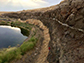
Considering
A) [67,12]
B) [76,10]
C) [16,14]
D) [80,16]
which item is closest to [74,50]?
[80,16]

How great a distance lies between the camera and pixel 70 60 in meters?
4.32

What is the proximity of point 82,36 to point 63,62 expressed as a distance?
6.90 feet

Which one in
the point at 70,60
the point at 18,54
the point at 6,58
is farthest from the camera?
the point at 18,54

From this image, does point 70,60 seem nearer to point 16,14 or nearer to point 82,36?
point 82,36

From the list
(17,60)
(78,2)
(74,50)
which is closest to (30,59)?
(17,60)

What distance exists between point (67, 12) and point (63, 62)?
13.8 feet

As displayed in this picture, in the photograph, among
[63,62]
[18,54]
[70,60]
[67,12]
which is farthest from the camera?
[18,54]

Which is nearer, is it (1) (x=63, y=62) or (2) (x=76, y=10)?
(1) (x=63, y=62)

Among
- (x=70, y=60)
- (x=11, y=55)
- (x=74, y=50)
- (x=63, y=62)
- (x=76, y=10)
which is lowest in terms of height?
(x=11, y=55)

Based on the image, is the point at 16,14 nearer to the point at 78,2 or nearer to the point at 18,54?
the point at 18,54

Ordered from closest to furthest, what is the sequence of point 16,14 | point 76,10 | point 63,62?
point 63,62
point 76,10
point 16,14

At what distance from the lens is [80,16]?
195 inches

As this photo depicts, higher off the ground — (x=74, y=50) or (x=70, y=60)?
(x=74, y=50)

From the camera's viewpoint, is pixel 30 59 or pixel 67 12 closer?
pixel 67 12
